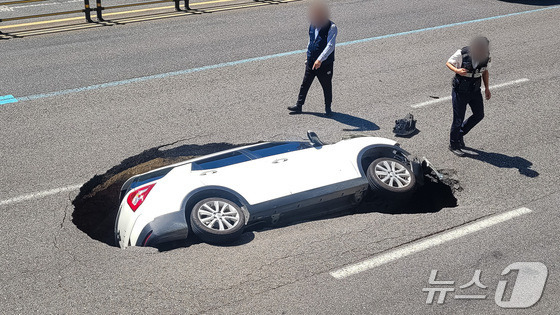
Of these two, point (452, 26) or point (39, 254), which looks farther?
point (452, 26)

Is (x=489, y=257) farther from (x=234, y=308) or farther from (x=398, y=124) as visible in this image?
(x=398, y=124)

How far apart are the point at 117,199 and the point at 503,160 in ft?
17.8

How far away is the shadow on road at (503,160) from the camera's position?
28.9 feet

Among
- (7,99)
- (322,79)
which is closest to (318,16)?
(322,79)

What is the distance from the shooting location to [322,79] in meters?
10.6

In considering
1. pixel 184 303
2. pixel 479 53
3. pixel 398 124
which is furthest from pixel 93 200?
pixel 479 53

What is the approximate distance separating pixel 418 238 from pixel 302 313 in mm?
1889

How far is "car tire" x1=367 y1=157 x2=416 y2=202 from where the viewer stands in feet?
25.1

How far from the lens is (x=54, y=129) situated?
10.1 m

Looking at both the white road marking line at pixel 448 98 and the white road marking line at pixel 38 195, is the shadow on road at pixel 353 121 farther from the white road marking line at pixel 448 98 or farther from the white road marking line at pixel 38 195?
the white road marking line at pixel 38 195

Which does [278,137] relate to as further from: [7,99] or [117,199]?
[7,99]

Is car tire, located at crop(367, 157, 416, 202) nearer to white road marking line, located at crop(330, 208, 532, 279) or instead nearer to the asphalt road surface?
the asphalt road surface

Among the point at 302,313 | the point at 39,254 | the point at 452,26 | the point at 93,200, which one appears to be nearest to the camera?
the point at 302,313

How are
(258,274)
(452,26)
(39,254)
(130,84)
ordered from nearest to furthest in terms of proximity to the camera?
(258,274), (39,254), (130,84), (452,26)
